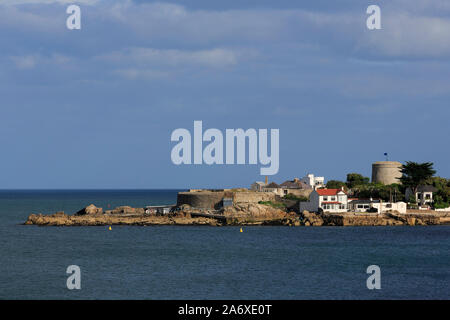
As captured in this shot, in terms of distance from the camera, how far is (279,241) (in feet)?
229

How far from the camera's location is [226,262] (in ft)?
179

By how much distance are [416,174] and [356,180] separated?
24.0 meters

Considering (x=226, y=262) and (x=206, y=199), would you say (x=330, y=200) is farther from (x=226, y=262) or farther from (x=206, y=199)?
→ (x=226, y=262)

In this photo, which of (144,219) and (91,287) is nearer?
(91,287)

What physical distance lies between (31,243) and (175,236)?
1605cm

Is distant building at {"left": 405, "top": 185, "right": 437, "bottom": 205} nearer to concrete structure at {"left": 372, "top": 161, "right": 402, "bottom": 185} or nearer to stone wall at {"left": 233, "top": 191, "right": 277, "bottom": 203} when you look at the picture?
concrete structure at {"left": 372, "top": 161, "right": 402, "bottom": 185}

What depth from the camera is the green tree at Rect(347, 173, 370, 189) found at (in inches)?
4778

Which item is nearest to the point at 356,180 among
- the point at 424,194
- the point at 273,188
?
the point at 273,188

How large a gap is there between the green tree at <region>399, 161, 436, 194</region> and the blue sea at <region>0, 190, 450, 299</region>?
1624cm

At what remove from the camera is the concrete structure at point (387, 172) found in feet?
403

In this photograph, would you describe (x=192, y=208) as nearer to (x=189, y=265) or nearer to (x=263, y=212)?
(x=263, y=212)

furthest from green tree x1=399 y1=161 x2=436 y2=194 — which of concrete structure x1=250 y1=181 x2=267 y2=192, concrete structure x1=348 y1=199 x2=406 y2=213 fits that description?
concrete structure x1=250 y1=181 x2=267 y2=192

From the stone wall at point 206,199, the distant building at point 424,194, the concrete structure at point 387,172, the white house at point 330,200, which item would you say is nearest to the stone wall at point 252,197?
the stone wall at point 206,199
